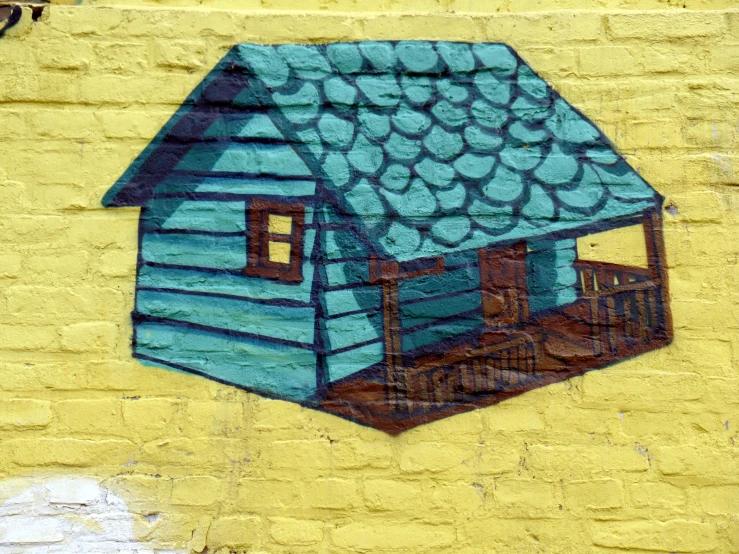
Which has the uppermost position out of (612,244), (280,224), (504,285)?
(280,224)

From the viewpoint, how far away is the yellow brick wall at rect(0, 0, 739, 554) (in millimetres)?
2254

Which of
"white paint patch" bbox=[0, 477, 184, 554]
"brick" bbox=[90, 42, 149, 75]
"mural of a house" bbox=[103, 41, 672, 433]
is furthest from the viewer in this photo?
"brick" bbox=[90, 42, 149, 75]

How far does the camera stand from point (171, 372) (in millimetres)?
2309

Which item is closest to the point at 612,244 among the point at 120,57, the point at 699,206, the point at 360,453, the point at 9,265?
the point at 699,206

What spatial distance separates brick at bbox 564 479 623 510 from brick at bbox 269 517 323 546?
33.5 inches

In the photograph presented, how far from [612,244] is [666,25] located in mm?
860

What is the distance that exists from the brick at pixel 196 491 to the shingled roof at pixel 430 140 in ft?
3.21

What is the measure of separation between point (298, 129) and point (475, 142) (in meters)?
0.65

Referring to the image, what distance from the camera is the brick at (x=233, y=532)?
7.34 ft

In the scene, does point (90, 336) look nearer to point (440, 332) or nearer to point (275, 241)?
point (275, 241)

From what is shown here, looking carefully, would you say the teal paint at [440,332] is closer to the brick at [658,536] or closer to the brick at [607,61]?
the brick at [658,536]

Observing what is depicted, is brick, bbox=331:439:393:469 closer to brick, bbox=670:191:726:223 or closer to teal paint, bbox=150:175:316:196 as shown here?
teal paint, bbox=150:175:316:196

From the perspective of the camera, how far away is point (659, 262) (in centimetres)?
238

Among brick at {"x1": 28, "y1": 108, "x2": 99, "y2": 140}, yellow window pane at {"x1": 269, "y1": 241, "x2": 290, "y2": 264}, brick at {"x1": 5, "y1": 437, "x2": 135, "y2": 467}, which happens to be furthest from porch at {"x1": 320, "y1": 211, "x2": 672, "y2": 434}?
brick at {"x1": 28, "y1": 108, "x2": 99, "y2": 140}
